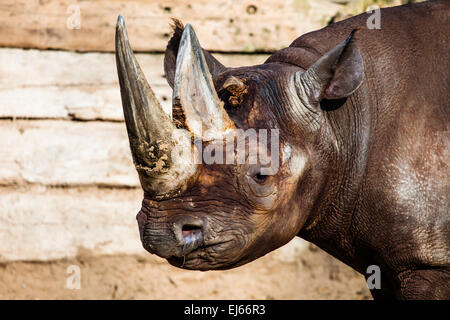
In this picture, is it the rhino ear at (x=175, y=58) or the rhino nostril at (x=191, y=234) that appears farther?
the rhino ear at (x=175, y=58)

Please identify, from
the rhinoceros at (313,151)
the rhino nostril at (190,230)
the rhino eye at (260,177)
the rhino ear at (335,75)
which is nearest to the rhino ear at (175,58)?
the rhinoceros at (313,151)

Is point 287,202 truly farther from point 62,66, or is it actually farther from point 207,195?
point 62,66

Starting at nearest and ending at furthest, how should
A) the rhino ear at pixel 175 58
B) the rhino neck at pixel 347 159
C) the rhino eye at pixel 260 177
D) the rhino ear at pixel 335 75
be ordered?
the rhino eye at pixel 260 177
the rhino ear at pixel 335 75
the rhino neck at pixel 347 159
the rhino ear at pixel 175 58

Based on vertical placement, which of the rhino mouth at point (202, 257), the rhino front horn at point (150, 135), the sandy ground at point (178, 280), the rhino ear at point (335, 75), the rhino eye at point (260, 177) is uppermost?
the rhino ear at point (335, 75)

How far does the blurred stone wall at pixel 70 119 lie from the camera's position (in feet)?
19.0

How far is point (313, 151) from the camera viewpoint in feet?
12.0

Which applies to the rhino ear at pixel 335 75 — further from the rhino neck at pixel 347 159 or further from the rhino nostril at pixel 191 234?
the rhino nostril at pixel 191 234

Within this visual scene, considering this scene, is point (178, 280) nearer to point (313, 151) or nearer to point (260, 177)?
point (313, 151)

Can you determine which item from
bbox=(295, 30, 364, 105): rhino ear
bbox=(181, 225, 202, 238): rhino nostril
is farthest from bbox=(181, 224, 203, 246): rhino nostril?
bbox=(295, 30, 364, 105): rhino ear

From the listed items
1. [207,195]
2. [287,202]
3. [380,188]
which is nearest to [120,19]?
[207,195]

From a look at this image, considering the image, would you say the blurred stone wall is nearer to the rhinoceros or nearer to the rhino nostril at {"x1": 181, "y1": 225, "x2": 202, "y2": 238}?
the rhinoceros

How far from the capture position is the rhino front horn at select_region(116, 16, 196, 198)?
3.17 m

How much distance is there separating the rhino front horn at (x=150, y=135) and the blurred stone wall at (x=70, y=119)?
2671 mm

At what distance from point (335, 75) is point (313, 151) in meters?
0.38
